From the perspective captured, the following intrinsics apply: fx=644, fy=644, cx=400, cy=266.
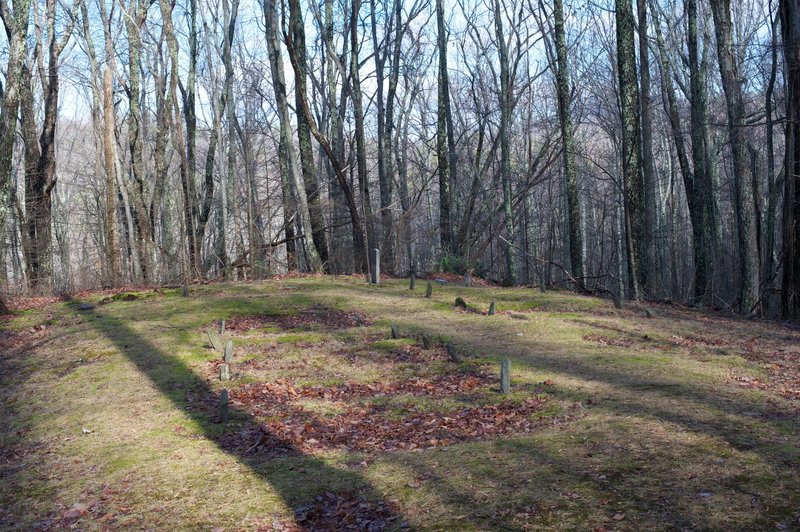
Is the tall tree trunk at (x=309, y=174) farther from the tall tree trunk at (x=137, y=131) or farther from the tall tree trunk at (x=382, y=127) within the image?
the tall tree trunk at (x=137, y=131)

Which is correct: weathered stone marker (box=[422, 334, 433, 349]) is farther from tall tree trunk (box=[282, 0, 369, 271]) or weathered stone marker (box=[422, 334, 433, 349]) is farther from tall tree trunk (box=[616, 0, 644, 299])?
tall tree trunk (box=[282, 0, 369, 271])

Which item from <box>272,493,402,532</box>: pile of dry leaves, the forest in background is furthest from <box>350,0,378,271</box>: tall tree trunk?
<box>272,493,402,532</box>: pile of dry leaves

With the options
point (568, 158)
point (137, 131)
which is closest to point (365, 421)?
point (568, 158)

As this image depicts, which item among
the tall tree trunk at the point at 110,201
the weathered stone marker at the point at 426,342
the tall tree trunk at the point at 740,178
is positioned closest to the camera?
the weathered stone marker at the point at 426,342

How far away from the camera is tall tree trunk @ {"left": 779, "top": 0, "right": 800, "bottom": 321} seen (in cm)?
1414

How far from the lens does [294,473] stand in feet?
20.7

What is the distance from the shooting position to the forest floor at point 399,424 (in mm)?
5293

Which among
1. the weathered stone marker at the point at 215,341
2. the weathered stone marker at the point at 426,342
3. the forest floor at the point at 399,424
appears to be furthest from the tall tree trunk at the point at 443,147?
the weathered stone marker at the point at 215,341

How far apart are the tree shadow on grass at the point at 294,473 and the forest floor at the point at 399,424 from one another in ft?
0.09

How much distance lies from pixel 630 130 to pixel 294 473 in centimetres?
1461

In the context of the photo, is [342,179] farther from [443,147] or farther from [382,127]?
[382,127]

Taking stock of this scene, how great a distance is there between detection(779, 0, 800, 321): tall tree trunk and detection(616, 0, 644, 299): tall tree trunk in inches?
146

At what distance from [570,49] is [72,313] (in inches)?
1024

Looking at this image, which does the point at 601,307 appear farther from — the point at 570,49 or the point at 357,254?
the point at 570,49
